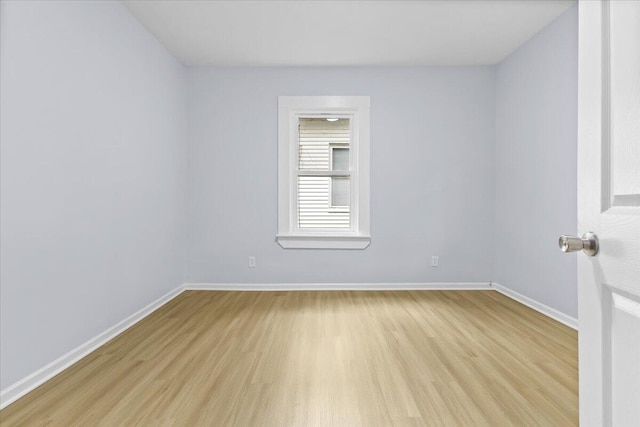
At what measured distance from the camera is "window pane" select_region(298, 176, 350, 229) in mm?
4375

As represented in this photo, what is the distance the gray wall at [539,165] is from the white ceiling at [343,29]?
10.7 inches

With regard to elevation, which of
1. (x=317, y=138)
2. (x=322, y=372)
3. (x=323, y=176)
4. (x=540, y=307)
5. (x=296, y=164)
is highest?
(x=317, y=138)

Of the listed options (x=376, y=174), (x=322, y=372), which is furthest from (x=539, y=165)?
(x=322, y=372)

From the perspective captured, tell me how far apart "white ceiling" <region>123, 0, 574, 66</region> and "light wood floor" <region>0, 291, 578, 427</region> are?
101 inches

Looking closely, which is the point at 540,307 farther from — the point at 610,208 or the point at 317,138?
the point at 610,208

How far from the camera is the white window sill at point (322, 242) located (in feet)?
13.9

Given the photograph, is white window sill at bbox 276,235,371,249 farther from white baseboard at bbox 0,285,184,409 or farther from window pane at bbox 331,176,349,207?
white baseboard at bbox 0,285,184,409

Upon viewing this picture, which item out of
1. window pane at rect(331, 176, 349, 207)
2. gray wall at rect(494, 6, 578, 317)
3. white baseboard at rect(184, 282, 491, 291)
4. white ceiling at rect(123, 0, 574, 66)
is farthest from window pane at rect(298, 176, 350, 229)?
gray wall at rect(494, 6, 578, 317)

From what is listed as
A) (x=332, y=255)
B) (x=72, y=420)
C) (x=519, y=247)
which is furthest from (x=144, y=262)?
(x=519, y=247)

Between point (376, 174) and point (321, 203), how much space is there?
0.72m

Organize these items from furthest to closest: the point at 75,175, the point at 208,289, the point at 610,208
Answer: the point at 208,289
the point at 75,175
the point at 610,208

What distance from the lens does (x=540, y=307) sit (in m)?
3.38

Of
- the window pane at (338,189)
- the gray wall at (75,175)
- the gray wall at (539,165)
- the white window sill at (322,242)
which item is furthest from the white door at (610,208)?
the window pane at (338,189)

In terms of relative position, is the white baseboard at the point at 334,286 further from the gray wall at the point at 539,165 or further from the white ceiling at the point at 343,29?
the white ceiling at the point at 343,29
